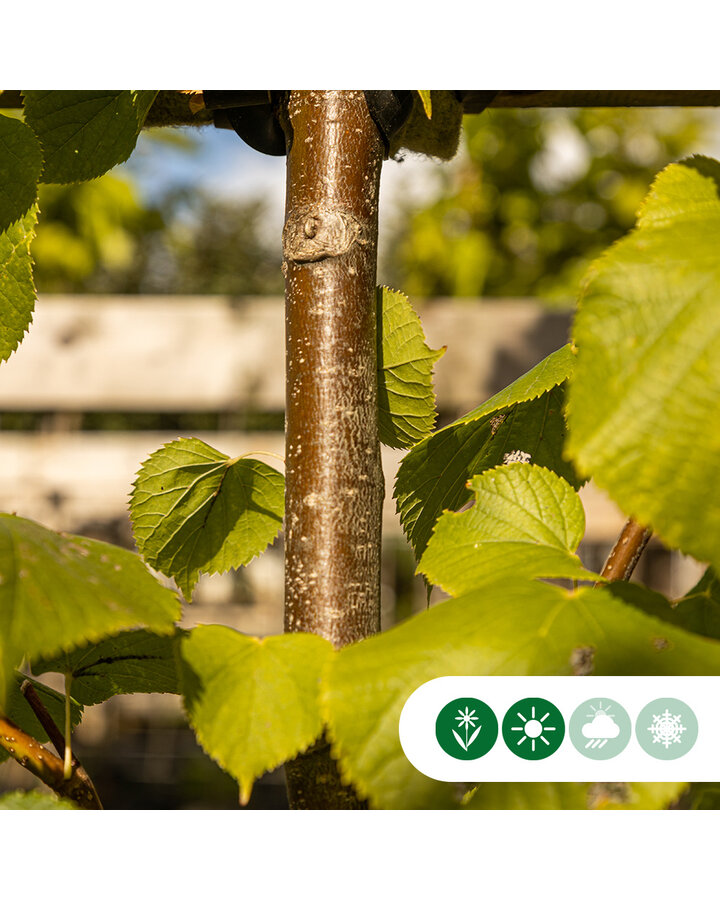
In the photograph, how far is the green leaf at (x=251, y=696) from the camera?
9.7 inches

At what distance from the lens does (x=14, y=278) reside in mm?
343

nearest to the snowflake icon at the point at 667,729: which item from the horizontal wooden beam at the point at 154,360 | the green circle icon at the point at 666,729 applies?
the green circle icon at the point at 666,729

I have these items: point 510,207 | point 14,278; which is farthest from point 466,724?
point 510,207

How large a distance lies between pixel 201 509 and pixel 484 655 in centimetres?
21

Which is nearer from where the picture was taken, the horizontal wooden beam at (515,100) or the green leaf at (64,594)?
the green leaf at (64,594)

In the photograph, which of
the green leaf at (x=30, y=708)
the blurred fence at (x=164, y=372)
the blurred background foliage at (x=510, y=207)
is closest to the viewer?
the green leaf at (x=30, y=708)

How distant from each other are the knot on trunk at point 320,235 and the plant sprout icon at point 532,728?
0.60 ft

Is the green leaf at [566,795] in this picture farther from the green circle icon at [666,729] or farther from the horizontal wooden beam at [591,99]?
the horizontal wooden beam at [591,99]

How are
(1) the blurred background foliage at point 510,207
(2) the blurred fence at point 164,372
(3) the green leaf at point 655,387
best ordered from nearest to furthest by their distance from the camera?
1. (3) the green leaf at point 655,387
2. (2) the blurred fence at point 164,372
3. (1) the blurred background foliage at point 510,207

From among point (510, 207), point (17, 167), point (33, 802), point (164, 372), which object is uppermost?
point (510, 207)

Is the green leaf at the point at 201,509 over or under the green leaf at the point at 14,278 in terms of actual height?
under

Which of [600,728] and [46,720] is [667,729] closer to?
[600,728]

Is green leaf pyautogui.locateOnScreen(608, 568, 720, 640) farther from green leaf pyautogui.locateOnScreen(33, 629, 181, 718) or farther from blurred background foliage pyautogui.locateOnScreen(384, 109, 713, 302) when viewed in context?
blurred background foliage pyautogui.locateOnScreen(384, 109, 713, 302)
